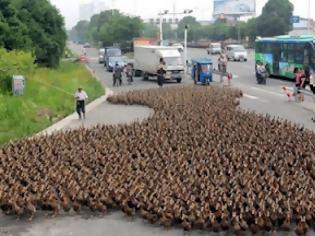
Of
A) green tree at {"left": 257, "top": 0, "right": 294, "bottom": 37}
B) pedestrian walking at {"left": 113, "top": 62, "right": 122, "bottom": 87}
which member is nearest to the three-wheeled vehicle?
pedestrian walking at {"left": 113, "top": 62, "right": 122, "bottom": 87}

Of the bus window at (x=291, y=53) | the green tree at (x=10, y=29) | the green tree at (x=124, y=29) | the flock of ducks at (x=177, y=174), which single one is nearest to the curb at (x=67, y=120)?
the flock of ducks at (x=177, y=174)

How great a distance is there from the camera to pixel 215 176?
39.1ft

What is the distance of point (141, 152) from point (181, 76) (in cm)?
2431

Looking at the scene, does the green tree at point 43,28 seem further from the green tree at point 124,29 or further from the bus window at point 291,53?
the green tree at point 124,29

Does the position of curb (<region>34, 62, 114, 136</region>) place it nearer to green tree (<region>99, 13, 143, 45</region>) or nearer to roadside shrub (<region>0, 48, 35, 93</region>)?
roadside shrub (<region>0, 48, 35, 93</region>)

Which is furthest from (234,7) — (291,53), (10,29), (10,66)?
(10,66)

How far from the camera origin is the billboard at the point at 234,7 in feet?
364

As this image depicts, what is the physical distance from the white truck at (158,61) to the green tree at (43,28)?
562cm

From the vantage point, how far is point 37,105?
77.4 feet

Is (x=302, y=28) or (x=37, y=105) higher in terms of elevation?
(x=302, y=28)

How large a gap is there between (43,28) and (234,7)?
75.5m

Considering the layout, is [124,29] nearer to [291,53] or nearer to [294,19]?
[294,19]

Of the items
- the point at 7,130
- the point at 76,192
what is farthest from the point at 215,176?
the point at 7,130

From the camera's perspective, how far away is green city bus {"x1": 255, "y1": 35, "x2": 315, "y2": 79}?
33922 mm
